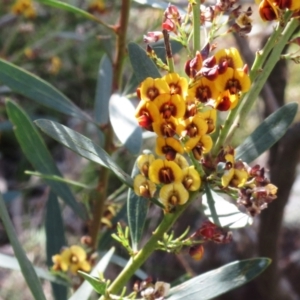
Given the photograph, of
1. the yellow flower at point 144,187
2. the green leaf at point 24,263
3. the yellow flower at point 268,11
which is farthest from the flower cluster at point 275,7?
the green leaf at point 24,263

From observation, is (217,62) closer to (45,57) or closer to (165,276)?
(165,276)

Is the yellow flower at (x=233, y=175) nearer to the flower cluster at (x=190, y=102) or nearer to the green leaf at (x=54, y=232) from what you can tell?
the flower cluster at (x=190, y=102)

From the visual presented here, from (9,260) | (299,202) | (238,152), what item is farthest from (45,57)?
(238,152)

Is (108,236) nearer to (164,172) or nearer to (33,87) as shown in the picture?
(33,87)

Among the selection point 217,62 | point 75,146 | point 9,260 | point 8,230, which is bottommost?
point 9,260

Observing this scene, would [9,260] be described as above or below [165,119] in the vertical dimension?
below

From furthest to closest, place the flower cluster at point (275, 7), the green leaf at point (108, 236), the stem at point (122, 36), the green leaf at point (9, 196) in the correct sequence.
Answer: the green leaf at point (9, 196)
the green leaf at point (108, 236)
the stem at point (122, 36)
the flower cluster at point (275, 7)
